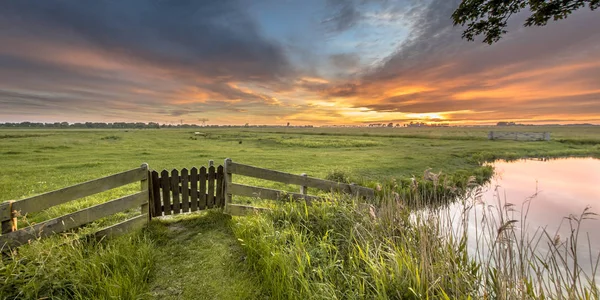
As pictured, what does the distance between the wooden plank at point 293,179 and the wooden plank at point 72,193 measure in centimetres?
234

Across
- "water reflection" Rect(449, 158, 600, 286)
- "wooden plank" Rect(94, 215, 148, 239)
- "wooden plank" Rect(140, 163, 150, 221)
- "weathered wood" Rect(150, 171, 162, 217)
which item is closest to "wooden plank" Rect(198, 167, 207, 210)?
"weathered wood" Rect(150, 171, 162, 217)

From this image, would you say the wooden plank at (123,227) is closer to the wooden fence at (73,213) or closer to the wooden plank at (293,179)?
the wooden fence at (73,213)

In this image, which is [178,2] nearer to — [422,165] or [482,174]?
[422,165]

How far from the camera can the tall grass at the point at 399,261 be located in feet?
10.0

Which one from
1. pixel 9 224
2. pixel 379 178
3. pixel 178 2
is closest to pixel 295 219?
pixel 9 224

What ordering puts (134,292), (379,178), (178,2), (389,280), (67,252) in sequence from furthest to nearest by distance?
(379,178) → (178,2) → (67,252) → (134,292) → (389,280)

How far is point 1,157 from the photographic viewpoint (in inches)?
899

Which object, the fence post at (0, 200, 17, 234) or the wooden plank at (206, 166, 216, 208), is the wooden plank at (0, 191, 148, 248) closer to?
the fence post at (0, 200, 17, 234)

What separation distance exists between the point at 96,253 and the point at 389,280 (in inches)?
189

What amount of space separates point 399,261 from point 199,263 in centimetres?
366

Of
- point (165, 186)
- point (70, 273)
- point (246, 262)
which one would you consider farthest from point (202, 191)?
point (70, 273)

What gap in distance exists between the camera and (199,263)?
4758mm

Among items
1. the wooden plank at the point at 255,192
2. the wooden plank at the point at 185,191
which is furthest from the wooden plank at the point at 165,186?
the wooden plank at the point at 255,192

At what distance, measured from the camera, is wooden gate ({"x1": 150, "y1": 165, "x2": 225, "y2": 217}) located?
21.4ft
